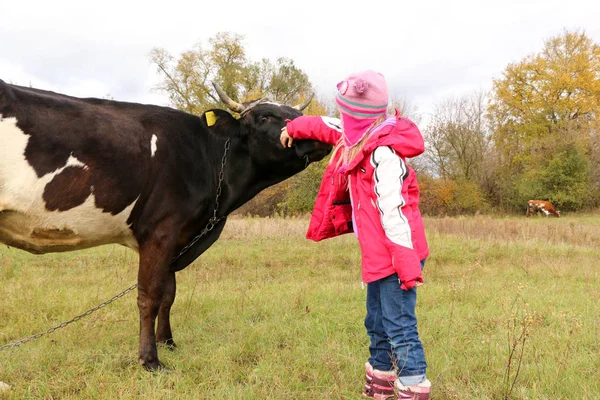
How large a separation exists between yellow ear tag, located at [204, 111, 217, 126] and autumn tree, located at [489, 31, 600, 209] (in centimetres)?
3316

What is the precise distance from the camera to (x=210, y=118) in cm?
457

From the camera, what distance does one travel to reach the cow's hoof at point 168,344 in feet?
14.7

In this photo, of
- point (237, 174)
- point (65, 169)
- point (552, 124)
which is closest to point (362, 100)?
point (237, 174)

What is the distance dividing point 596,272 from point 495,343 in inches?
210

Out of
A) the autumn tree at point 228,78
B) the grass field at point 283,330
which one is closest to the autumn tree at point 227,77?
the autumn tree at point 228,78

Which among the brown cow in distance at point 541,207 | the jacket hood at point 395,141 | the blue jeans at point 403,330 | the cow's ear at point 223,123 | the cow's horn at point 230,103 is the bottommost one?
the brown cow in distance at point 541,207

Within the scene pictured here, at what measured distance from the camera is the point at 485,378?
353 cm

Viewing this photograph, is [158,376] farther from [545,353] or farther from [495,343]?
[545,353]

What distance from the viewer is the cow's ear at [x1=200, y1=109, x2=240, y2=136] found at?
4.61 metres

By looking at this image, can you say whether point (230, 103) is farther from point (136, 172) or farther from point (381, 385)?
point (381, 385)

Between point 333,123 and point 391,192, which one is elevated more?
point 333,123

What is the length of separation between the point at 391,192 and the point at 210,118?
242 centimetres

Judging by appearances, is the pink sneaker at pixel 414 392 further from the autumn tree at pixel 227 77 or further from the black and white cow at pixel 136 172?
the autumn tree at pixel 227 77

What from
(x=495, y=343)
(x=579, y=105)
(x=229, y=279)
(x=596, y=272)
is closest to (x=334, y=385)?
(x=495, y=343)
